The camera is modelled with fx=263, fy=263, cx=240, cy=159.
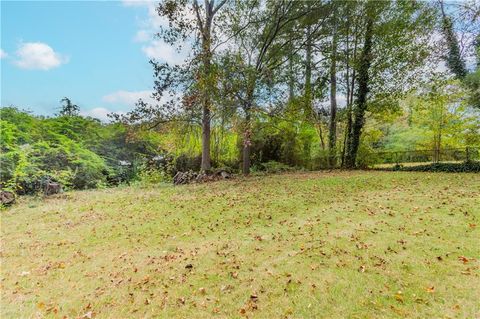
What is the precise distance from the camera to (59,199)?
23.5 ft

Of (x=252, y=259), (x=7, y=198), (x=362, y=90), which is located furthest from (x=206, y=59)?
(x=252, y=259)

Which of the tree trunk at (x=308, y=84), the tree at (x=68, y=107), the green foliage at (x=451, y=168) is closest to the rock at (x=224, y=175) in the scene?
the tree trunk at (x=308, y=84)

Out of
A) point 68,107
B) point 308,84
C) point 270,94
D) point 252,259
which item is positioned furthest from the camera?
point 68,107

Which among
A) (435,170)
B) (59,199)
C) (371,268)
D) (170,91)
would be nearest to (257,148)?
(170,91)

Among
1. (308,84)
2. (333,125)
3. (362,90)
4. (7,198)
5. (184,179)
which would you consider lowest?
(7,198)

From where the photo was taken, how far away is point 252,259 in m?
3.28

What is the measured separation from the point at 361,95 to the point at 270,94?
4713 mm

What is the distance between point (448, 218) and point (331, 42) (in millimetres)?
9797

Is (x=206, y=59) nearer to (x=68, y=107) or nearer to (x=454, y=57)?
(x=68, y=107)

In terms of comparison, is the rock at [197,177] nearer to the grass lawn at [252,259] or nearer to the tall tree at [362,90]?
the grass lawn at [252,259]

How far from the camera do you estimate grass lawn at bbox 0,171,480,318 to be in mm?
2418

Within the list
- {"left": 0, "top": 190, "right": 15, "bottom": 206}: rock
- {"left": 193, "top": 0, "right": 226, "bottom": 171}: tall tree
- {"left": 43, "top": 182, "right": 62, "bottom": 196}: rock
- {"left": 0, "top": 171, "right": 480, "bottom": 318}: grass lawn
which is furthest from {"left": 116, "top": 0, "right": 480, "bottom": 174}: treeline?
{"left": 0, "top": 171, "right": 480, "bottom": 318}: grass lawn

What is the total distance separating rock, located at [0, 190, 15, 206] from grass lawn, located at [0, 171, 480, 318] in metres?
0.70

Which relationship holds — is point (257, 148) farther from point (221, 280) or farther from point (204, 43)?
point (221, 280)
